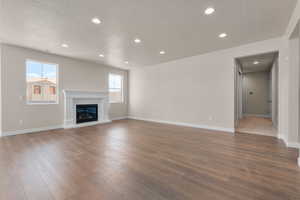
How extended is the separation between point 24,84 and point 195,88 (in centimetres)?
617

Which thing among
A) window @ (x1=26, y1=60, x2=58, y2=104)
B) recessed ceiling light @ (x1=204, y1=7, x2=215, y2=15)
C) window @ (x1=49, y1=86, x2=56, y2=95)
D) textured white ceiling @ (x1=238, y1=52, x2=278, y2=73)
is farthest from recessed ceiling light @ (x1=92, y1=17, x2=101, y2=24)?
textured white ceiling @ (x1=238, y1=52, x2=278, y2=73)

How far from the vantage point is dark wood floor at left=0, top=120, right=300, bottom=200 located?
1.54 meters

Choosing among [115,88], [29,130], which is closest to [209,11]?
[115,88]

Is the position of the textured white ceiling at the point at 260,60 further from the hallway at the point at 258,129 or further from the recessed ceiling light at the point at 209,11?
the recessed ceiling light at the point at 209,11

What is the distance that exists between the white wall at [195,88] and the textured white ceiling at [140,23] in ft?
1.61

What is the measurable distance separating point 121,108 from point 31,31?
→ 16.5 feet

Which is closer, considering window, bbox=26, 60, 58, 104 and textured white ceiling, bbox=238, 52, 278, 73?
textured white ceiling, bbox=238, 52, 278, 73

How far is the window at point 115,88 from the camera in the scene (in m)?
7.09

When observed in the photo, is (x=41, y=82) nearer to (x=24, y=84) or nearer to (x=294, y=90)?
(x=24, y=84)

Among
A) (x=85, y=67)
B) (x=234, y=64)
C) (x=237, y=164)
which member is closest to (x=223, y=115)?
(x=234, y=64)

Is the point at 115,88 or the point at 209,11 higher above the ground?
the point at 209,11

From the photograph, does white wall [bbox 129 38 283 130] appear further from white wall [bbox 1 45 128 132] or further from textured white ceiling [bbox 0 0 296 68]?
white wall [bbox 1 45 128 132]

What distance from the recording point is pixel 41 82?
477cm

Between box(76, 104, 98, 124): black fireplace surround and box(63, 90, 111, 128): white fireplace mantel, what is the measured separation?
16 cm
